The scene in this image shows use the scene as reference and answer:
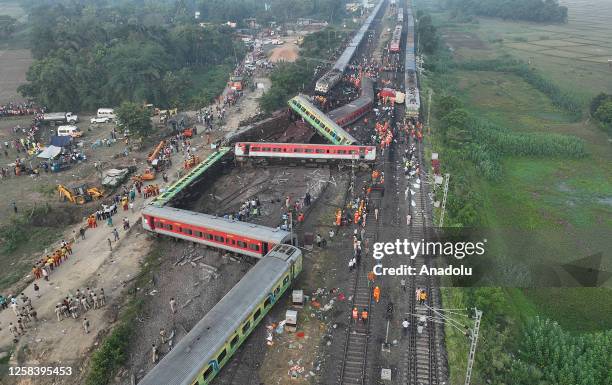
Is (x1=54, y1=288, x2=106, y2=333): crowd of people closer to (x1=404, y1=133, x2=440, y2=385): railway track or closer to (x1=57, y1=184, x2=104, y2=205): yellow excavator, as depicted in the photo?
(x1=57, y1=184, x2=104, y2=205): yellow excavator

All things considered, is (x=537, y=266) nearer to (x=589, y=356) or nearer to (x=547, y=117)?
(x=589, y=356)

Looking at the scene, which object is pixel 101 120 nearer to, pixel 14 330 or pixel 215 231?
pixel 215 231

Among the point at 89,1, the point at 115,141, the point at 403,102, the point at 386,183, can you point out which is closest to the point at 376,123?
the point at 403,102

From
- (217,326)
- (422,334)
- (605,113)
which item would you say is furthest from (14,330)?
(605,113)

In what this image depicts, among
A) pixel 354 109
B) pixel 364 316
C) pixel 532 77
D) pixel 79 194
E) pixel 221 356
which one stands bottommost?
pixel 364 316

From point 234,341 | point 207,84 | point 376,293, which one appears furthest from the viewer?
point 207,84

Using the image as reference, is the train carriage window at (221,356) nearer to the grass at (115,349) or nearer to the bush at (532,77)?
the grass at (115,349)
